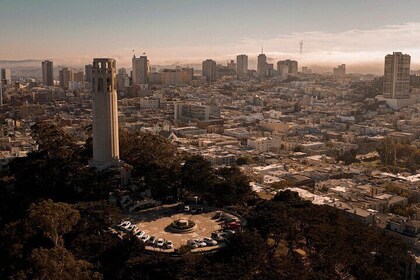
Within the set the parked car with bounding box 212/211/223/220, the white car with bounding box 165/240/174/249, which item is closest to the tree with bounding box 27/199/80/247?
the white car with bounding box 165/240/174/249

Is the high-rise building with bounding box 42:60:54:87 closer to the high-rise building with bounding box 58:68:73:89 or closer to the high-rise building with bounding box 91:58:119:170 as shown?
the high-rise building with bounding box 58:68:73:89

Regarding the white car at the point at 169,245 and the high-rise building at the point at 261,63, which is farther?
the high-rise building at the point at 261,63

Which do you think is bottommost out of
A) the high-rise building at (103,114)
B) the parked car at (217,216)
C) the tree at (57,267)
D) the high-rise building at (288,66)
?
the parked car at (217,216)

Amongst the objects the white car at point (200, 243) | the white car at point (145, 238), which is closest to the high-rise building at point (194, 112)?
the white car at point (145, 238)

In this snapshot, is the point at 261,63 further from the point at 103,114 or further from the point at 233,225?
the point at 233,225

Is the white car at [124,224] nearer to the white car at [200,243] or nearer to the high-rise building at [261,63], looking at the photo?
the white car at [200,243]

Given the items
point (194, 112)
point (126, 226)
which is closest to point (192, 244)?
point (126, 226)

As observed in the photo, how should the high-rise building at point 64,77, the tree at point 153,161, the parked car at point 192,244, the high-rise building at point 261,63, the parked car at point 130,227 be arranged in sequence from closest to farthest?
the parked car at point 192,244 < the parked car at point 130,227 < the tree at point 153,161 < the high-rise building at point 64,77 < the high-rise building at point 261,63

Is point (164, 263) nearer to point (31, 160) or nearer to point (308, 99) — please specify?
point (31, 160)
